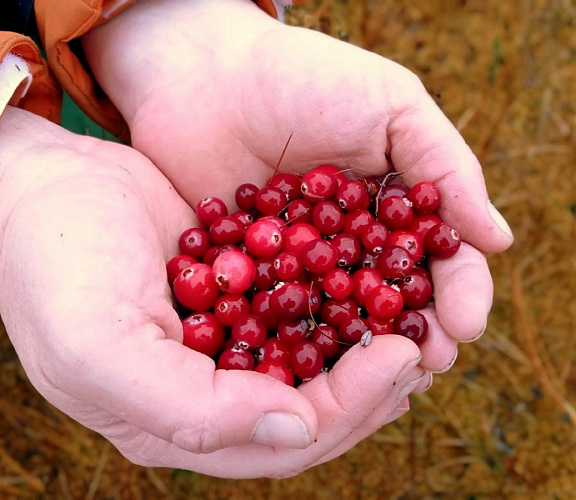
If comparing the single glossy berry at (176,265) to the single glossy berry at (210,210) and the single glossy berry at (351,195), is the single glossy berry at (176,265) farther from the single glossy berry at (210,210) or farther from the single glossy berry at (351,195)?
the single glossy berry at (351,195)

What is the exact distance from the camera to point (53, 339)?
225 cm

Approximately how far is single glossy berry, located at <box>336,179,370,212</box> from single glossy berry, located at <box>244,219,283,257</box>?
1.12 ft

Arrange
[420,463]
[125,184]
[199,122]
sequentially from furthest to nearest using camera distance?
[420,463], [199,122], [125,184]

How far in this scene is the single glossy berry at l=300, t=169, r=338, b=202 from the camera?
3.15 m

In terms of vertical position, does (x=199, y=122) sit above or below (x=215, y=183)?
above

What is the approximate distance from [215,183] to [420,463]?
2519mm

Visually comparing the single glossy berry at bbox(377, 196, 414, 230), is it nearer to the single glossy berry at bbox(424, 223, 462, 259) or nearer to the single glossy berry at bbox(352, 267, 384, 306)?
the single glossy berry at bbox(424, 223, 462, 259)

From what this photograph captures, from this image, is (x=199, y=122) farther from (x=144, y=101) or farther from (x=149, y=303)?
(x=149, y=303)

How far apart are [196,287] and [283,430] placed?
0.84 m

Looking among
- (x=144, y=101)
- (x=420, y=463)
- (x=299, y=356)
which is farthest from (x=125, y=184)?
(x=420, y=463)

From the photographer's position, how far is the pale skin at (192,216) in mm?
2283

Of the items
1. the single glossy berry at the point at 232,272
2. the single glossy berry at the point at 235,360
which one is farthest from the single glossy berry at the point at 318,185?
the single glossy berry at the point at 235,360

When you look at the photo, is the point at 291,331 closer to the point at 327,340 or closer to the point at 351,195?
the point at 327,340

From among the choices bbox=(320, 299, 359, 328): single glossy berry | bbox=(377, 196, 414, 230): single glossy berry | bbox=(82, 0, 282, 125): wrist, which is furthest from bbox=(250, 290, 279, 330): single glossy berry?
bbox=(82, 0, 282, 125): wrist
